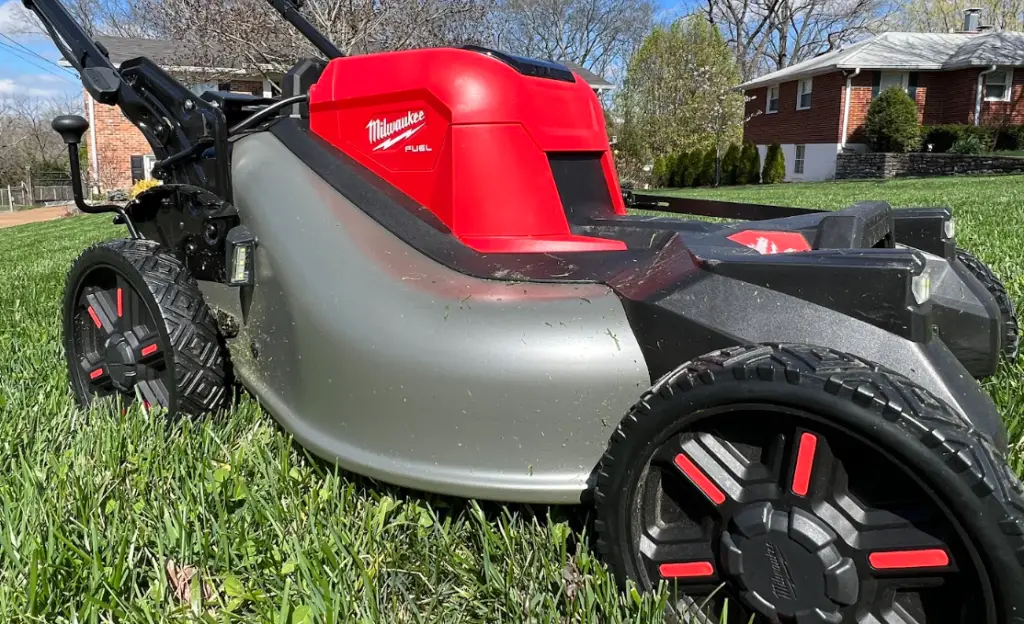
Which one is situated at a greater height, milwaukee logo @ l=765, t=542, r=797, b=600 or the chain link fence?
milwaukee logo @ l=765, t=542, r=797, b=600

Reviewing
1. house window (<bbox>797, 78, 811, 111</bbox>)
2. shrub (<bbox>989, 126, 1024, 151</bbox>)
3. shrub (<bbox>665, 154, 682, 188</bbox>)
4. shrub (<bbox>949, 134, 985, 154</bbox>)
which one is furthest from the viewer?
house window (<bbox>797, 78, 811, 111</bbox>)

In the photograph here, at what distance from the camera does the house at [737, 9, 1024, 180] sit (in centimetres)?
2459

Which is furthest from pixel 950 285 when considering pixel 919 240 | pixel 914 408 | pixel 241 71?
pixel 241 71

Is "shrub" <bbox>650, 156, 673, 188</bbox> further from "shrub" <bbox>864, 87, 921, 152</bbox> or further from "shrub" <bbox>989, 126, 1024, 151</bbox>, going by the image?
"shrub" <bbox>989, 126, 1024, 151</bbox>

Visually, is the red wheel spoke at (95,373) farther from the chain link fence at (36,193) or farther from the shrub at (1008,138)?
the chain link fence at (36,193)

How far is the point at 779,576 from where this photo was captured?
4.19ft

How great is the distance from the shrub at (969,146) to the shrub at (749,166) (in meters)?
4.97

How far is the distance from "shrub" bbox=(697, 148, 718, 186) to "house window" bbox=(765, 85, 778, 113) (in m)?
5.46

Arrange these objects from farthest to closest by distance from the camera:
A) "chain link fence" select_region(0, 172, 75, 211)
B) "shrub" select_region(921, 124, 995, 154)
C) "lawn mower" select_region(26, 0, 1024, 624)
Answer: "chain link fence" select_region(0, 172, 75, 211) < "shrub" select_region(921, 124, 995, 154) < "lawn mower" select_region(26, 0, 1024, 624)

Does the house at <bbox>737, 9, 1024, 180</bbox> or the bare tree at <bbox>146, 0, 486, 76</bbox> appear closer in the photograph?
the bare tree at <bbox>146, 0, 486, 76</bbox>

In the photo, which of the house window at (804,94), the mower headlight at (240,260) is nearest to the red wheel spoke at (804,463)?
the mower headlight at (240,260)

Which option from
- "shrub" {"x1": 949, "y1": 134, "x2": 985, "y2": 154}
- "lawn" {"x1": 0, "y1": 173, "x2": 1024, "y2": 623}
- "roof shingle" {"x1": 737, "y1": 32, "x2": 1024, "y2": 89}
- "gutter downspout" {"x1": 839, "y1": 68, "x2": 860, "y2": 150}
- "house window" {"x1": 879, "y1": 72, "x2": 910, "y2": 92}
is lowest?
"lawn" {"x1": 0, "y1": 173, "x2": 1024, "y2": 623}

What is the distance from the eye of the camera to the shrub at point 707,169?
24938mm

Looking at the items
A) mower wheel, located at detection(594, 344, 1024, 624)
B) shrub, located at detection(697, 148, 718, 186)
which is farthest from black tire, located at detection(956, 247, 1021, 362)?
shrub, located at detection(697, 148, 718, 186)
